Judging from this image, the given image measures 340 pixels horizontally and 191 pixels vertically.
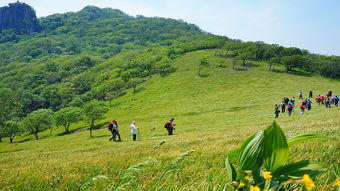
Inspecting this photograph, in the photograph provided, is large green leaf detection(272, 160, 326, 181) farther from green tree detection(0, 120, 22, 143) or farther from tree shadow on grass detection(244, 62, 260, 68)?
tree shadow on grass detection(244, 62, 260, 68)

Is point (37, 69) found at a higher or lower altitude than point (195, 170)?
higher

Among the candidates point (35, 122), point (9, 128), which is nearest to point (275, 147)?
point (35, 122)

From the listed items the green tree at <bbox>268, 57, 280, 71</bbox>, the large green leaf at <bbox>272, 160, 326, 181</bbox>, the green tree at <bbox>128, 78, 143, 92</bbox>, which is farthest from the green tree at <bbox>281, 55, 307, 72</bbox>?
the large green leaf at <bbox>272, 160, 326, 181</bbox>

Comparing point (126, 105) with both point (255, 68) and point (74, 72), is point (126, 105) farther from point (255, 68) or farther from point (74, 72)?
point (74, 72)

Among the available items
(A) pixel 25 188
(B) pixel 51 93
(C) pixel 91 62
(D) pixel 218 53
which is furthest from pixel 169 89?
(C) pixel 91 62

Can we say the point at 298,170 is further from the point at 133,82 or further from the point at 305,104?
the point at 133,82

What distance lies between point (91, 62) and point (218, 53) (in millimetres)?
121093

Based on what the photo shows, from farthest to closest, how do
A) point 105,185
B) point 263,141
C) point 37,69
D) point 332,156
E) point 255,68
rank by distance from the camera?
point 37,69 → point 255,68 → point 105,185 → point 332,156 → point 263,141

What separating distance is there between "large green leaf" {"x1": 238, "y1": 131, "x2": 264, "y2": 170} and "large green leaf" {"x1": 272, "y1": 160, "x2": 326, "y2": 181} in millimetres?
136

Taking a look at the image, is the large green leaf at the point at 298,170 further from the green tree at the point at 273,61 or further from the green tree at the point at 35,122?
the green tree at the point at 273,61

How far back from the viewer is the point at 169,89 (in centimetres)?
9394

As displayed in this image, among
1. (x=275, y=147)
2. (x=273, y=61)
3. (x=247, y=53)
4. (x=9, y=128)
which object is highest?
(x=247, y=53)

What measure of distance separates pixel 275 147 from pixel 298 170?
216 mm

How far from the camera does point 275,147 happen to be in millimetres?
1374
